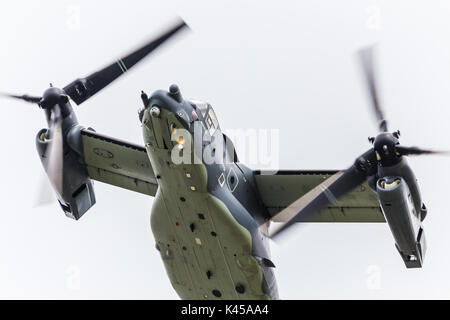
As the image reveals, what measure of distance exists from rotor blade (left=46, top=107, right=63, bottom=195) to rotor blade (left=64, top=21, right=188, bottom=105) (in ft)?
2.80

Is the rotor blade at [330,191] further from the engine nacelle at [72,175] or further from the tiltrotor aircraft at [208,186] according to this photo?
the engine nacelle at [72,175]

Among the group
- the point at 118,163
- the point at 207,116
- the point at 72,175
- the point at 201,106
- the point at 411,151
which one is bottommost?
the point at 411,151

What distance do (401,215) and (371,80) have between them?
167 inches

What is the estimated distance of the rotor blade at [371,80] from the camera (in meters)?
27.3

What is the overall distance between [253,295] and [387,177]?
5.18 meters

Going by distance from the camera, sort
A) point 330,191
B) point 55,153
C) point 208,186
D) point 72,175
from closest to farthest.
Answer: point 208,186 → point 330,191 → point 55,153 → point 72,175

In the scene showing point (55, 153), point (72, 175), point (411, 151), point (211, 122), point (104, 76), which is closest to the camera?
point (411, 151)

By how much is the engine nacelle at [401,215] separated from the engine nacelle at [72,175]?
934cm

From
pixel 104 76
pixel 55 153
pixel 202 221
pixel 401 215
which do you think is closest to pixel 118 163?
pixel 55 153

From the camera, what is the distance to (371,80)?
92.1ft

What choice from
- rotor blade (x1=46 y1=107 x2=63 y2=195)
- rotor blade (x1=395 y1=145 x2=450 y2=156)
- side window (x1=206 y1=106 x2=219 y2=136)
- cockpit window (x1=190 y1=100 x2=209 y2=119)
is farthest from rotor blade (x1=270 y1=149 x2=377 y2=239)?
rotor blade (x1=46 y1=107 x2=63 y2=195)

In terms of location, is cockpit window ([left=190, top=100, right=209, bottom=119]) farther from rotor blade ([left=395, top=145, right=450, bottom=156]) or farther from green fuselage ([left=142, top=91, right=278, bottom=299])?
rotor blade ([left=395, top=145, right=450, bottom=156])

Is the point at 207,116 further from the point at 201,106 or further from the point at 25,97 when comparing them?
the point at 25,97

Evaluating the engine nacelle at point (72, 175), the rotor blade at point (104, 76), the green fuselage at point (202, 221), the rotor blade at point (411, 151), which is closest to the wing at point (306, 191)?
the green fuselage at point (202, 221)
